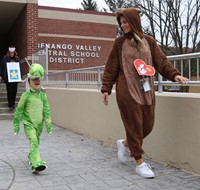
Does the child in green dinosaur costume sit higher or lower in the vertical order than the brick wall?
lower

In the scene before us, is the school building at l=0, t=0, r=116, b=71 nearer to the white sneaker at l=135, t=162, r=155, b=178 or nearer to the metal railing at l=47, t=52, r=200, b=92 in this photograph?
the metal railing at l=47, t=52, r=200, b=92

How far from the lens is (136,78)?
15.3ft

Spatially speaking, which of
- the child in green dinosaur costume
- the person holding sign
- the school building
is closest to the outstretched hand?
the child in green dinosaur costume

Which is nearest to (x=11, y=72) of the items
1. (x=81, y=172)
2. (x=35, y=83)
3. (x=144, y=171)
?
(x=35, y=83)

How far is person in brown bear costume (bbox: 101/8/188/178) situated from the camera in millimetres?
4629

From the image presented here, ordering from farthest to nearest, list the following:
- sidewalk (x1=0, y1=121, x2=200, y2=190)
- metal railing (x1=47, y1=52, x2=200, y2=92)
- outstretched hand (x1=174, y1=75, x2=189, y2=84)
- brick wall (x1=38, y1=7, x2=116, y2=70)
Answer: brick wall (x1=38, y1=7, x2=116, y2=70) < metal railing (x1=47, y1=52, x2=200, y2=92) < outstretched hand (x1=174, y1=75, x2=189, y2=84) < sidewalk (x1=0, y1=121, x2=200, y2=190)

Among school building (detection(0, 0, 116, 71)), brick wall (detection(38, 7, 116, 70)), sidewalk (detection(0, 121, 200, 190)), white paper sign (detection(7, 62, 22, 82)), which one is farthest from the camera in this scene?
brick wall (detection(38, 7, 116, 70))

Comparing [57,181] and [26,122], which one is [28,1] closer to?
[26,122]

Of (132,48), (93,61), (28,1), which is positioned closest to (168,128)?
(132,48)

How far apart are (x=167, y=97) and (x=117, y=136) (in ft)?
5.65

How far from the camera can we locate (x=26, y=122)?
5.21 m

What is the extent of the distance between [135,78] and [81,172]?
1.48m

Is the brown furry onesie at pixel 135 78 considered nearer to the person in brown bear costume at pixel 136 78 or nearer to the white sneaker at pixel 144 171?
the person in brown bear costume at pixel 136 78

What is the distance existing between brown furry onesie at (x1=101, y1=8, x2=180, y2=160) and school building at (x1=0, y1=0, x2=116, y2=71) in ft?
42.1
